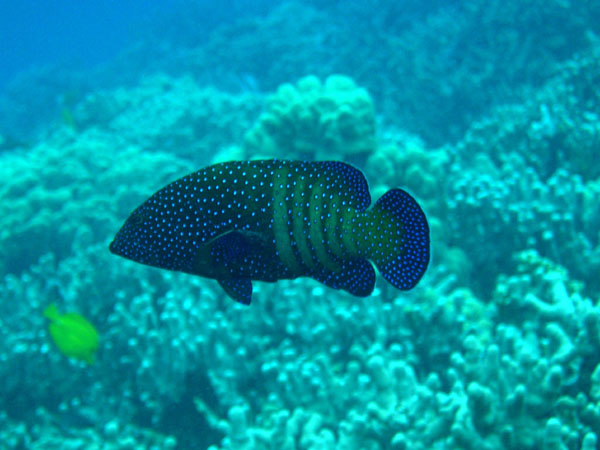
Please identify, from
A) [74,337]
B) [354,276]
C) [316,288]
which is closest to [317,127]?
[316,288]

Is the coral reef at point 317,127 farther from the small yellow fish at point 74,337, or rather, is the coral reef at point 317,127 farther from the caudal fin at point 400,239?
the caudal fin at point 400,239

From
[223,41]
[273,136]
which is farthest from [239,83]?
[273,136]

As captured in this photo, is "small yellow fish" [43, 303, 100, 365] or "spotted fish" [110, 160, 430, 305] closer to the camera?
"spotted fish" [110, 160, 430, 305]

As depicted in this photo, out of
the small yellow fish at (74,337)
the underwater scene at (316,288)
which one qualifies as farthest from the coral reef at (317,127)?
the small yellow fish at (74,337)

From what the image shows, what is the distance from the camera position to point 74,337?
16.0 feet

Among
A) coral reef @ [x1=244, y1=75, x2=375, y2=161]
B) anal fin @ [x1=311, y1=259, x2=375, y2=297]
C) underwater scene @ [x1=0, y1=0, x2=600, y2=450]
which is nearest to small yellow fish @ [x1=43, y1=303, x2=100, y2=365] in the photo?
underwater scene @ [x1=0, y1=0, x2=600, y2=450]

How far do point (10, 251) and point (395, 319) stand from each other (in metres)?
6.90

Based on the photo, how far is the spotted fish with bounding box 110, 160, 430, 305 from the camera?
1948mm

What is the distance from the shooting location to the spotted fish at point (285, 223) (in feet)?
6.39

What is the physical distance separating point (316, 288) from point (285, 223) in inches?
111

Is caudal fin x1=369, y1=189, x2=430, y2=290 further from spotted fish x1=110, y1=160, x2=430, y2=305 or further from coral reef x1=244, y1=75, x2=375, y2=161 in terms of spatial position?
coral reef x1=244, y1=75, x2=375, y2=161

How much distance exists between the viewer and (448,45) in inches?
551

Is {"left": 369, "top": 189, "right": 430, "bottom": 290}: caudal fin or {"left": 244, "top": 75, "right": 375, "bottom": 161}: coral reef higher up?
{"left": 244, "top": 75, "right": 375, "bottom": 161}: coral reef

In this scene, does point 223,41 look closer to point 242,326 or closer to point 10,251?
point 10,251
